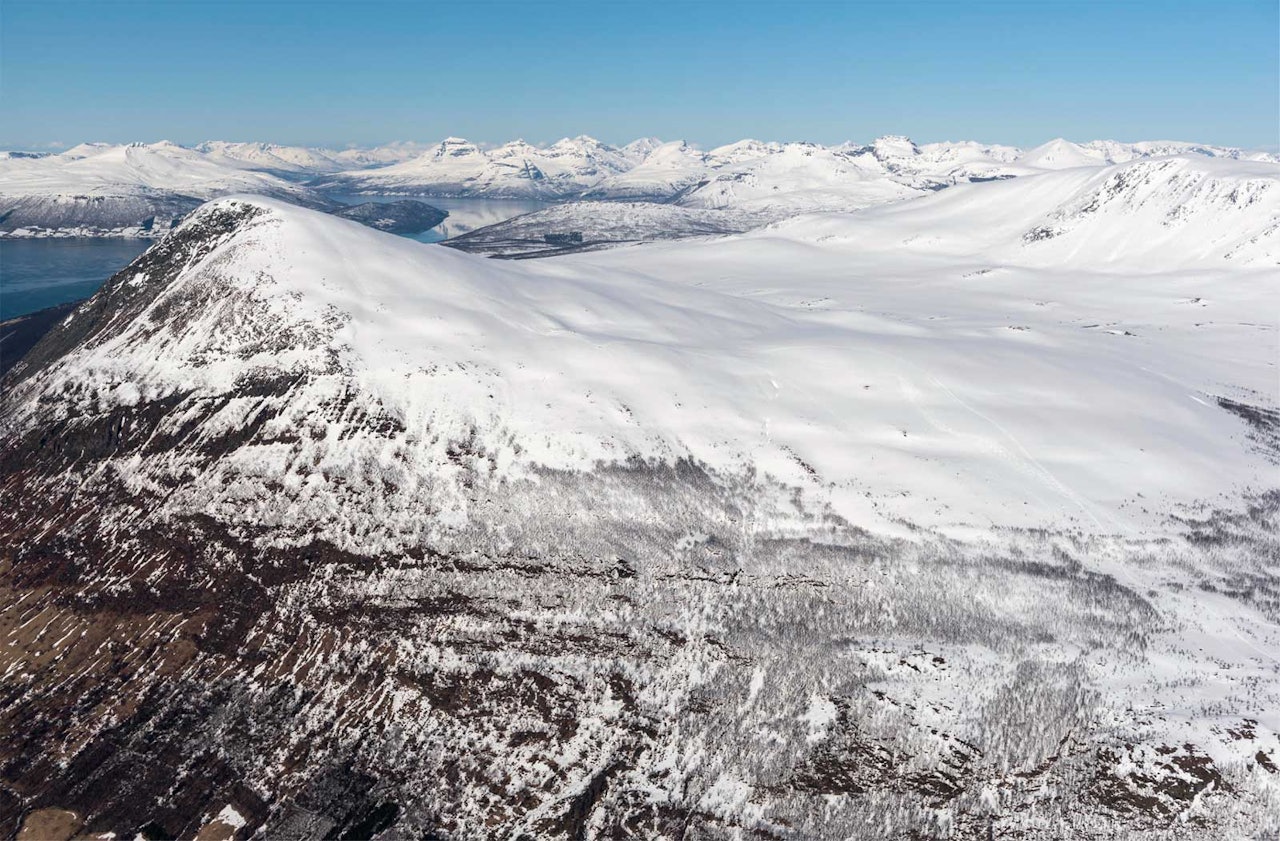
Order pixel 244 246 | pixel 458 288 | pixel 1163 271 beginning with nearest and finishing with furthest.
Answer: pixel 244 246 → pixel 458 288 → pixel 1163 271

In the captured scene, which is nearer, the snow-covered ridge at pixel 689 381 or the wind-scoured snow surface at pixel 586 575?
the wind-scoured snow surface at pixel 586 575

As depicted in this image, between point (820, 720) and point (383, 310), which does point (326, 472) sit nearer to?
point (383, 310)

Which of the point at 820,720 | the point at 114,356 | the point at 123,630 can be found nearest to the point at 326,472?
the point at 123,630

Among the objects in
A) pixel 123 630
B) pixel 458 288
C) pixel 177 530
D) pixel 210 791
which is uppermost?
pixel 458 288

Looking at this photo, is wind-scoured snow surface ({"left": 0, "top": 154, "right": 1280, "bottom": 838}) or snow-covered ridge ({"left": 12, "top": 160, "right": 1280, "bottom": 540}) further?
snow-covered ridge ({"left": 12, "top": 160, "right": 1280, "bottom": 540})

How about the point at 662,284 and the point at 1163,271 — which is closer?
the point at 662,284

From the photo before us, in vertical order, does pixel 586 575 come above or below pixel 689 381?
below

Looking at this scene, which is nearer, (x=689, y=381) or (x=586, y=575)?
(x=586, y=575)

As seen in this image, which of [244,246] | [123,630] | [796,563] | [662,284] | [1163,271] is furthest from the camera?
[1163,271]
